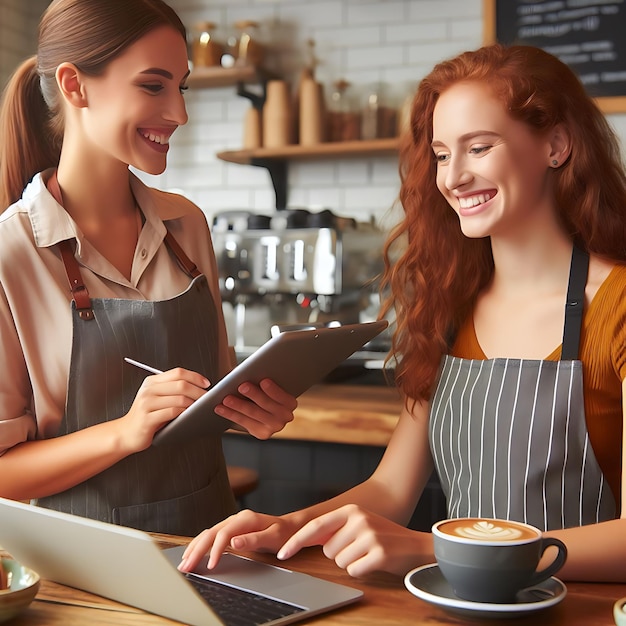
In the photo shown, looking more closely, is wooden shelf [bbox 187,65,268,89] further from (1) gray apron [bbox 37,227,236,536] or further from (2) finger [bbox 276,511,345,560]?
(2) finger [bbox 276,511,345,560]

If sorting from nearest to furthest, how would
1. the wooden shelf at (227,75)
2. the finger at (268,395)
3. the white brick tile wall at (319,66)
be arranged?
the finger at (268,395) → the white brick tile wall at (319,66) → the wooden shelf at (227,75)

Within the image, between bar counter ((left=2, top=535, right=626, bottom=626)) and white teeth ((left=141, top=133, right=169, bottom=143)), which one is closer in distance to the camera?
bar counter ((left=2, top=535, right=626, bottom=626))

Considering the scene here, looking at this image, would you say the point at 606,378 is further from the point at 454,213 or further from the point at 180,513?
the point at 180,513

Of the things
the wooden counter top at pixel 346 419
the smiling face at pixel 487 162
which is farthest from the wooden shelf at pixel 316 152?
the smiling face at pixel 487 162

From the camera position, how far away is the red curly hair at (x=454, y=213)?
5.27 ft

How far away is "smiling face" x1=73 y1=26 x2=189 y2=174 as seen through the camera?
1692 millimetres

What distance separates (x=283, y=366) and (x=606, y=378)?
555 mm

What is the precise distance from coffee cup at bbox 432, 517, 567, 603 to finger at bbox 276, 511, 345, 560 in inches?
7.5

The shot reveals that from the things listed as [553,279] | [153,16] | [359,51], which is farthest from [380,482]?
[359,51]

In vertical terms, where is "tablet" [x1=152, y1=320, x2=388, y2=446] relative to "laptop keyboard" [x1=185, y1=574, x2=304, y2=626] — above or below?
above

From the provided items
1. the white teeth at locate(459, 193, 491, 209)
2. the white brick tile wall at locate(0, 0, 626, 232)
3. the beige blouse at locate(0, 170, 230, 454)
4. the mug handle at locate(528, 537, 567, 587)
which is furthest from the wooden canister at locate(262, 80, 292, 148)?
the mug handle at locate(528, 537, 567, 587)

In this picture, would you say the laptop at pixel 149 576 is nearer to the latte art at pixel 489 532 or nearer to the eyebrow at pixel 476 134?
the latte art at pixel 489 532

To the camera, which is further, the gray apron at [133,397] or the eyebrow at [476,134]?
the gray apron at [133,397]

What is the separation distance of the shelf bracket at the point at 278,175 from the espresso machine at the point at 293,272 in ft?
1.53
